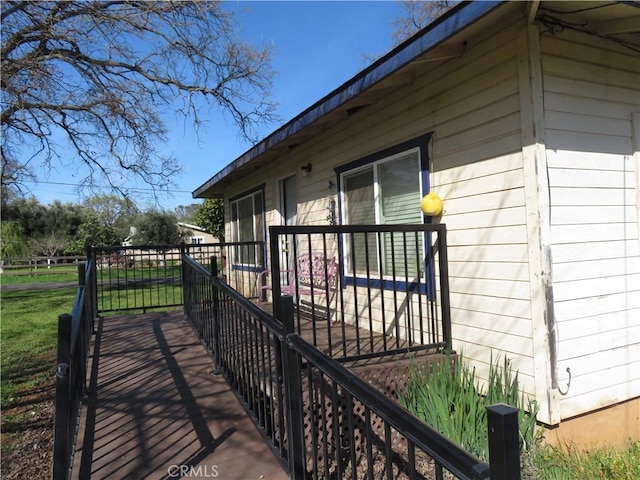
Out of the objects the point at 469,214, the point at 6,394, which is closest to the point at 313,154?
the point at 469,214

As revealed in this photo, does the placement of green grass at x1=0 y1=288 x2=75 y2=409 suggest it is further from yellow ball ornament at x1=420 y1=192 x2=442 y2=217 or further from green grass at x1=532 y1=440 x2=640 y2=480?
green grass at x1=532 y1=440 x2=640 y2=480

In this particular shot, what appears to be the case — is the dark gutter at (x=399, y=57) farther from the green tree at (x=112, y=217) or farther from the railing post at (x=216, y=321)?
the green tree at (x=112, y=217)

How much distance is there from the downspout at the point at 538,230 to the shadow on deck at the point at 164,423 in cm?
175

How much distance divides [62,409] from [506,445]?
1.78 meters

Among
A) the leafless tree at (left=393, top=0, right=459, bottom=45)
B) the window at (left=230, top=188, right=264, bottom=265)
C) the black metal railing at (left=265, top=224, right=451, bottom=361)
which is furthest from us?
the leafless tree at (left=393, top=0, right=459, bottom=45)

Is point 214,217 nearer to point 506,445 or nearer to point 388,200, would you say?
point 388,200

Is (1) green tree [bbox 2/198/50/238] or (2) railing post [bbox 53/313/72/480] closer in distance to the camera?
(2) railing post [bbox 53/313/72/480]

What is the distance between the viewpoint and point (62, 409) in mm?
1809

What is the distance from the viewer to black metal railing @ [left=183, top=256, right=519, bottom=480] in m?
1.08

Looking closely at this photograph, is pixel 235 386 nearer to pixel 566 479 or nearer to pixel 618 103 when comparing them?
pixel 566 479

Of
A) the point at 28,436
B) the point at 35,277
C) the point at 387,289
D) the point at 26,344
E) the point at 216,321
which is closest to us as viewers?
the point at 28,436

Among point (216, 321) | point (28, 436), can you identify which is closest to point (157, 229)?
point (28, 436)

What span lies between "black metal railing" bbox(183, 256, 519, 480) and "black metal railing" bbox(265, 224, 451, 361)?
15.3 inches

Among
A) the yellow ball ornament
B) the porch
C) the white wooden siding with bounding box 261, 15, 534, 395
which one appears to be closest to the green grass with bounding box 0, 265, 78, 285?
the porch
